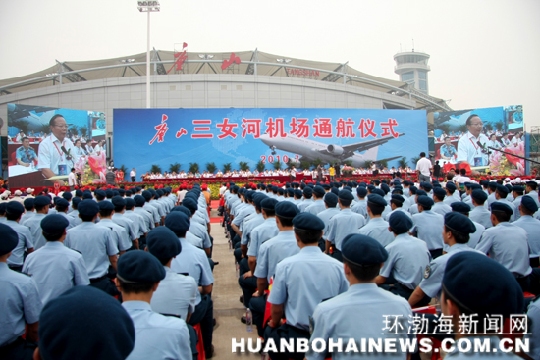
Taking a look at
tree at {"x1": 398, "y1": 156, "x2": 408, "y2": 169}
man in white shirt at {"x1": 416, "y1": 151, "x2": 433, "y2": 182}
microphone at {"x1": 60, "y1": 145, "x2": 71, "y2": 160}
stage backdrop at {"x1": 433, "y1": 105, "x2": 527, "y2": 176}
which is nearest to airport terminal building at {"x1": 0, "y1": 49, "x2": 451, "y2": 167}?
microphone at {"x1": 60, "y1": 145, "x2": 71, "y2": 160}

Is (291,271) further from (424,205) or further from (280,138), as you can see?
(280,138)

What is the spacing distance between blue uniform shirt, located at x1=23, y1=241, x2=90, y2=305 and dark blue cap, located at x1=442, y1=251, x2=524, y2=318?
9.12ft

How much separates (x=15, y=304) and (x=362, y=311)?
208 cm

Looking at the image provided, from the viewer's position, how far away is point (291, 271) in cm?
237

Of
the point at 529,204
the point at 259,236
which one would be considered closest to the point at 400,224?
the point at 259,236

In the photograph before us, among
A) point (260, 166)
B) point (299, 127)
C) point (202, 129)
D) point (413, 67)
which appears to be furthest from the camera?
point (413, 67)

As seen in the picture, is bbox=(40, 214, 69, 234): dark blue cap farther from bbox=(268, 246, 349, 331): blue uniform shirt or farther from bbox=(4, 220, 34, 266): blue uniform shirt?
bbox=(268, 246, 349, 331): blue uniform shirt

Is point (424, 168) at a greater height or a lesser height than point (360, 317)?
greater

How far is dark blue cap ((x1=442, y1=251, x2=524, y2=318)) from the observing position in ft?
4.08

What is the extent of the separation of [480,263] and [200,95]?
1132 inches

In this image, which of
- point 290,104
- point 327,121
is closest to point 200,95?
point 290,104

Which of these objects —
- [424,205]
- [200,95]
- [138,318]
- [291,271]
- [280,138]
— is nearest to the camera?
[138,318]

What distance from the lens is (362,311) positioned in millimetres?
1719

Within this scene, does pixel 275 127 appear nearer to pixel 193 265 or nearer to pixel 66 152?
pixel 66 152
